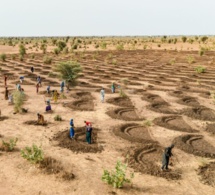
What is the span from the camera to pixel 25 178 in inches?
455

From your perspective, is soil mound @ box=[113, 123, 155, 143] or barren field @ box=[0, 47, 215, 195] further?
soil mound @ box=[113, 123, 155, 143]

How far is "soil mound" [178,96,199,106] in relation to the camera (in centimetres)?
2492

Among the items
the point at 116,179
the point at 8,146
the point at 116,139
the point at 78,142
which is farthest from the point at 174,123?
the point at 8,146

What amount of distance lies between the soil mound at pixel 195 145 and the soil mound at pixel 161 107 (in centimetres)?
511

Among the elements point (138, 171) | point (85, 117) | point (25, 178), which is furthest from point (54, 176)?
point (85, 117)

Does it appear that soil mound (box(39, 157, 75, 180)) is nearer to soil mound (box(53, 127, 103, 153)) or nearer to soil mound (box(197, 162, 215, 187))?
soil mound (box(53, 127, 103, 153))

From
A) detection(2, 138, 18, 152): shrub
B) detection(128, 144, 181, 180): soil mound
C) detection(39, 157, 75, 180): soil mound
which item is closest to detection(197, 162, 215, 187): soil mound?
detection(128, 144, 181, 180): soil mound

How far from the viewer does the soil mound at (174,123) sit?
18703 mm

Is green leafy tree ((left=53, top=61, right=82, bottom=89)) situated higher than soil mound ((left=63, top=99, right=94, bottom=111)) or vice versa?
green leafy tree ((left=53, top=61, right=82, bottom=89))

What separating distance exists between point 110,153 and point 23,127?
6.03 meters

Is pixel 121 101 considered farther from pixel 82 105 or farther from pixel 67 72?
pixel 67 72

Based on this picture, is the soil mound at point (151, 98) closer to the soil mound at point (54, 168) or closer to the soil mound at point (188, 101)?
the soil mound at point (188, 101)

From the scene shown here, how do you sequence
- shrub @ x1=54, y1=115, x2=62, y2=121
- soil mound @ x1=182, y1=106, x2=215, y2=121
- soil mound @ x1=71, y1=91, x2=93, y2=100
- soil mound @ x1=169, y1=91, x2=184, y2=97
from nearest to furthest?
shrub @ x1=54, y1=115, x2=62, y2=121 → soil mound @ x1=182, y1=106, x2=215, y2=121 → soil mound @ x1=71, y1=91, x2=93, y2=100 → soil mound @ x1=169, y1=91, x2=184, y2=97

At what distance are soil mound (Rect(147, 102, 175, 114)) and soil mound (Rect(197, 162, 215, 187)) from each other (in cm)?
891
